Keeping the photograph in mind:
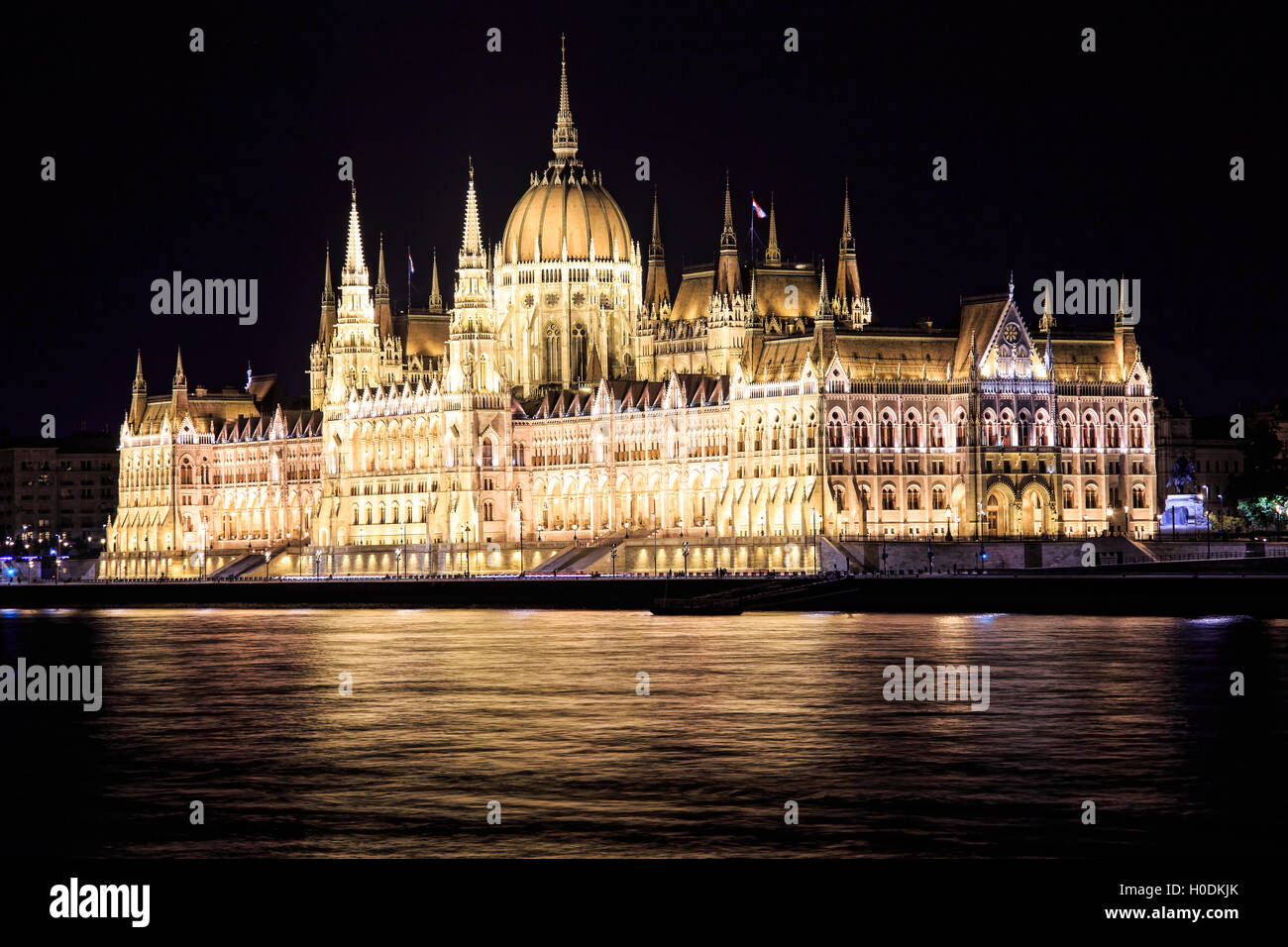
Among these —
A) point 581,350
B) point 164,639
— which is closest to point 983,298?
point 581,350

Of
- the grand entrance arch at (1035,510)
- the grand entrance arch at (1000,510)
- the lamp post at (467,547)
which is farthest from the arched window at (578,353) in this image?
the grand entrance arch at (1035,510)

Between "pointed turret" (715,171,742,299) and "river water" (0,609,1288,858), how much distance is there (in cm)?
7667

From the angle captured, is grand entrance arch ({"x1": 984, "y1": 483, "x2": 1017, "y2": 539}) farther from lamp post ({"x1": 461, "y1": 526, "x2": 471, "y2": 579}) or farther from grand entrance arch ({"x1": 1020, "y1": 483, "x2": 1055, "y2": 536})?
lamp post ({"x1": 461, "y1": 526, "x2": 471, "y2": 579})

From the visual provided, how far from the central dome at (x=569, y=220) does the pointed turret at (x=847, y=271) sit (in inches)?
866

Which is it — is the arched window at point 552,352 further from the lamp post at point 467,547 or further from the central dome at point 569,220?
the lamp post at point 467,547

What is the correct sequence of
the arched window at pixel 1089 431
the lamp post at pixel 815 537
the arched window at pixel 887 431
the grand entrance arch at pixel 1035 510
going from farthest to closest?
the arched window at pixel 1089 431
the grand entrance arch at pixel 1035 510
the arched window at pixel 887 431
the lamp post at pixel 815 537

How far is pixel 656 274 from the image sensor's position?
18950 centimetres

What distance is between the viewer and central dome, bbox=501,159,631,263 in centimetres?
19138

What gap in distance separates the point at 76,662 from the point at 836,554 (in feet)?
184

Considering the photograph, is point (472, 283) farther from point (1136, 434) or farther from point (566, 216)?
point (1136, 434)

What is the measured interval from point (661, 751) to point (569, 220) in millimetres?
134477

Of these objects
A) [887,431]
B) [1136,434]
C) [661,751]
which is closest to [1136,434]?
[1136,434]

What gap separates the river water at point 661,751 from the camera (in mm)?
47000

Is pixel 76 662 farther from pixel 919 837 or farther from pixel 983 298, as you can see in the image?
pixel 983 298
